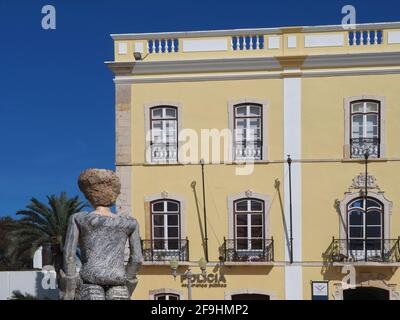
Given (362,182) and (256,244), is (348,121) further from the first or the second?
(256,244)

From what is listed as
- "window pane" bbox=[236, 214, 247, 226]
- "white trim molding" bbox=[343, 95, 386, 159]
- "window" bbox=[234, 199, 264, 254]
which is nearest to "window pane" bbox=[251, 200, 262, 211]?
"window" bbox=[234, 199, 264, 254]

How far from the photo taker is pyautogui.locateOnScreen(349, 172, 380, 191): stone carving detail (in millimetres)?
17141

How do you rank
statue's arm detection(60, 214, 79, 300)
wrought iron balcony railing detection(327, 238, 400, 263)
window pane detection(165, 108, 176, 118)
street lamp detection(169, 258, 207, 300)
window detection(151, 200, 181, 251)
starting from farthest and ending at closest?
window pane detection(165, 108, 176, 118)
window detection(151, 200, 181, 251)
street lamp detection(169, 258, 207, 300)
wrought iron balcony railing detection(327, 238, 400, 263)
statue's arm detection(60, 214, 79, 300)

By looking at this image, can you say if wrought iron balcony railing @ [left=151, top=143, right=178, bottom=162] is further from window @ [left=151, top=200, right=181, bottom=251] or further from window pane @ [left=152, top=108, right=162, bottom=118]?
window @ [left=151, top=200, right=181, bottom=251]

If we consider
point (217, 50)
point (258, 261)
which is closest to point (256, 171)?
point (258, 261)

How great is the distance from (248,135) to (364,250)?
4.36 m

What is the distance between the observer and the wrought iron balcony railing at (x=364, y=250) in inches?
663

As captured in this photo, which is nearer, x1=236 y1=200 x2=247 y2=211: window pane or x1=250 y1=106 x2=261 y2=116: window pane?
x1=236 y1=200 x2=247 y2=211: window pane

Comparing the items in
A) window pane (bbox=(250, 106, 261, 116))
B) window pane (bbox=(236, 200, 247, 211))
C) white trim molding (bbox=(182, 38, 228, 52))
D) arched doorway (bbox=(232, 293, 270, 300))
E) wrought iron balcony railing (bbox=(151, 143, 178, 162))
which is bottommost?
arched doorway (bbox=(232, 293, 270, 300))

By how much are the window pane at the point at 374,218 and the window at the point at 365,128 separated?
154cm

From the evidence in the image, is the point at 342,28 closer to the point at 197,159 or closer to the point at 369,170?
the point at 369,170

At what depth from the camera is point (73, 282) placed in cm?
532

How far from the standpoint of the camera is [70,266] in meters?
5.32

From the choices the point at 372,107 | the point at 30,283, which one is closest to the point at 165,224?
the point at 372,107
